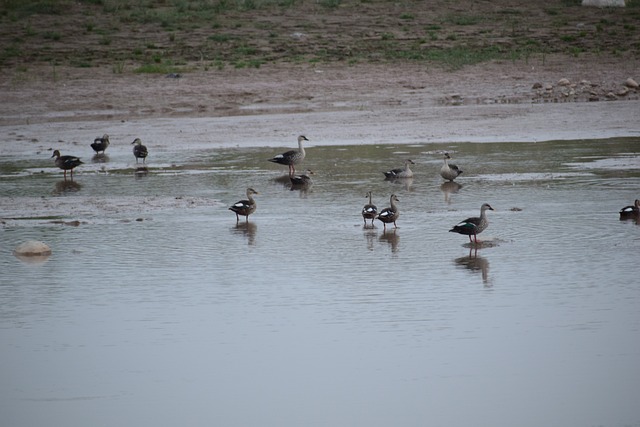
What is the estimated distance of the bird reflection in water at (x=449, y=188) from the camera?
18.3 m

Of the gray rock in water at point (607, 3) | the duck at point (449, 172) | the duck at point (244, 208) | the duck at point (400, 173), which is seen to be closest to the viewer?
the duck at point (244, 208)

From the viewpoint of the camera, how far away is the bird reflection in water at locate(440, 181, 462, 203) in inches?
719

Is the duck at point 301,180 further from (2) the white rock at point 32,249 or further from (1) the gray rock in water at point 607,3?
(1) the gray rock in water at point 607,3

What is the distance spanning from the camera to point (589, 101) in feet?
102

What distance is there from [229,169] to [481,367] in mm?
12858

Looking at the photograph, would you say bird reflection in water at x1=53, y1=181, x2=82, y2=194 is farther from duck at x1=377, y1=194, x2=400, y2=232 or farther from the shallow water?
duck at x1=377, y1=194, x2=400, y2=232

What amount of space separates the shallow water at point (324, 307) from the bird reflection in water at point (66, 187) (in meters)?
0.13

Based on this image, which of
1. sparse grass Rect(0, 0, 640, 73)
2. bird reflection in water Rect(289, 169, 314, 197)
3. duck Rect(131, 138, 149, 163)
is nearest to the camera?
bird reflection in water Rect(289, 169, 314, 197)

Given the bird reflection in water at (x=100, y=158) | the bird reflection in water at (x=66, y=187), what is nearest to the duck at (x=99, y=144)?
the bird reflection in water at (x=100, y=158)

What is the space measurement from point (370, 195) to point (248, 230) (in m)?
2.08

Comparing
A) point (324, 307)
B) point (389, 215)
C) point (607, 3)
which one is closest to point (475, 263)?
point (389, 215)

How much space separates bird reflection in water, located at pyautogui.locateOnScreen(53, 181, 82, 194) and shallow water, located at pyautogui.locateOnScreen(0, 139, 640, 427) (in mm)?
127

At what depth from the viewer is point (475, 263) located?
43.4 ft

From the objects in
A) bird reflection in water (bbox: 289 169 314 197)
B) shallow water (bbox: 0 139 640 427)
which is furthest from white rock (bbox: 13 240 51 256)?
bird reflection in water (bbox: 289 169 314 197)
